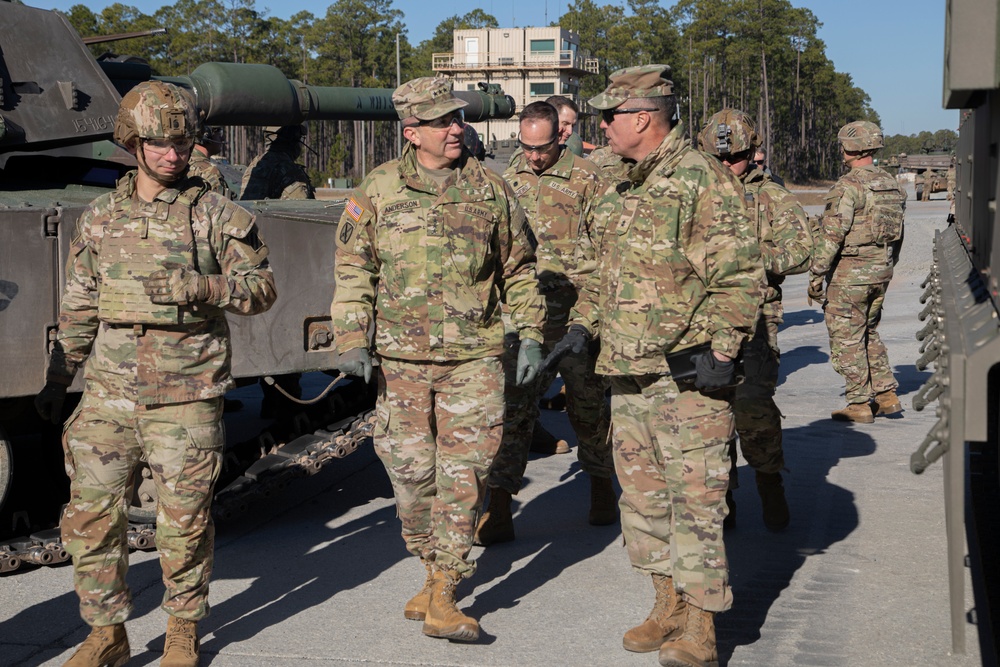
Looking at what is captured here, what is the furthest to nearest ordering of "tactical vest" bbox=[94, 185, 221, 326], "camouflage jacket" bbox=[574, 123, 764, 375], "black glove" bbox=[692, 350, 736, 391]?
"tactical vest" bbox=[94, 185, 221, 326] → "camouflage jacket" bbox=[574, 123, 764, 375] → "black glove" bbox=[692, 350, 736, 391]

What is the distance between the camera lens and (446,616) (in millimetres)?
4594

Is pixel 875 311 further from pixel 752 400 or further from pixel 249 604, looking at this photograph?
pixel 249 604

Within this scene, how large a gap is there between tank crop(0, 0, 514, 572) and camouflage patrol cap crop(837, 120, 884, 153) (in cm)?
395

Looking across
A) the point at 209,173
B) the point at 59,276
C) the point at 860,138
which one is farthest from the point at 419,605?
the point at 860,138

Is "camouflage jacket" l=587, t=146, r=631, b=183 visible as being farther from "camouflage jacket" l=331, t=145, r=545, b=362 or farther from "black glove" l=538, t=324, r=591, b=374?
"black glove" l=538, t=324, r=591, b=374

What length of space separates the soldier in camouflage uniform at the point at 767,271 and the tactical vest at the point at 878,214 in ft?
8.42

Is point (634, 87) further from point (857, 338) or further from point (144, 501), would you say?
point (857, 338)

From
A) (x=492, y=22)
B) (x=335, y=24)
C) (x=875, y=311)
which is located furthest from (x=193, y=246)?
(x=492, y=22)

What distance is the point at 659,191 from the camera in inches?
171

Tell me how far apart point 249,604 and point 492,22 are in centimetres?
9408

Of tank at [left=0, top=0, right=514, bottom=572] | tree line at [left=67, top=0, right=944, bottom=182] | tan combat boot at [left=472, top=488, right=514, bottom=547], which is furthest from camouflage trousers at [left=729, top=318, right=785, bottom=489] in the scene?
tree line at [left=67, top=0, right=944, bottom=182]

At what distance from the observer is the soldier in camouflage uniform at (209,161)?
7254mm

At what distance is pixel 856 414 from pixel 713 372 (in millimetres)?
4781

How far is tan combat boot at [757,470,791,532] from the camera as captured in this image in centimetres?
593
